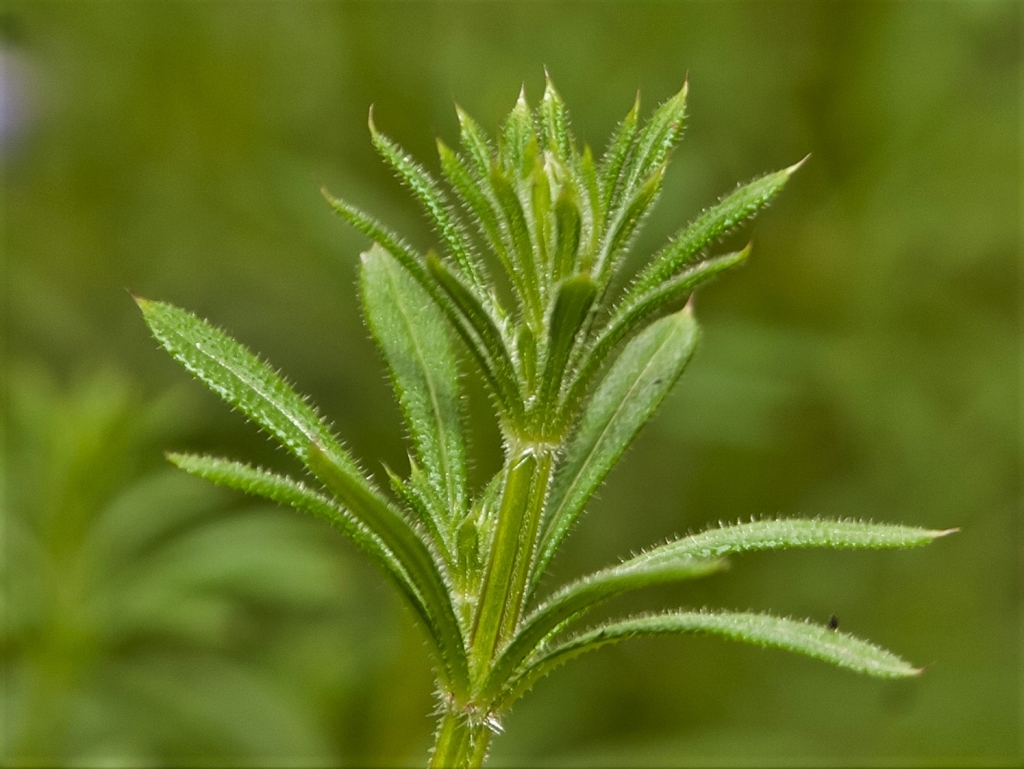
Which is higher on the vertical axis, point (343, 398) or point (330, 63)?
point (330, 63)

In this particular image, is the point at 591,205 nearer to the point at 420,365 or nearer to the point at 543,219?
the point at 543,219

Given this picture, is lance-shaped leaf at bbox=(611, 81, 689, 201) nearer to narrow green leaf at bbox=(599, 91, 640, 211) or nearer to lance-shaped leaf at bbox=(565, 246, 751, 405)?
narrow green leaf at bbox=(599, 91, 640, 211)

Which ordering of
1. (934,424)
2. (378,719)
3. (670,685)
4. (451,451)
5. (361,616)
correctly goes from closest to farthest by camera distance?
(451,451) < (378,719) < (361,616) < (670,685) < (934,424)

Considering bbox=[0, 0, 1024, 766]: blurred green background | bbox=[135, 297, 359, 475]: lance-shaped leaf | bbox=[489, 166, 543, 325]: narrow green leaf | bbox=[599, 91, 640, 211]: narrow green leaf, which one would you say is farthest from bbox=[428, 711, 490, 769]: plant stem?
bbox=[0, 0, 1024, 766]: blurred green background

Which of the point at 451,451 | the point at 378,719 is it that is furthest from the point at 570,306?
the point at 378,719

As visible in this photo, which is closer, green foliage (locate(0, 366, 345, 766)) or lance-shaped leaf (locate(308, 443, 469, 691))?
lance-shaped leaf (locate(308, 443, 469, 691))

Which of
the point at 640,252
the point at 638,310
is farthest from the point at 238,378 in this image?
the point at 640,252

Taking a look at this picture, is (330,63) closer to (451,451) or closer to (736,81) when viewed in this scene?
(736,81)
